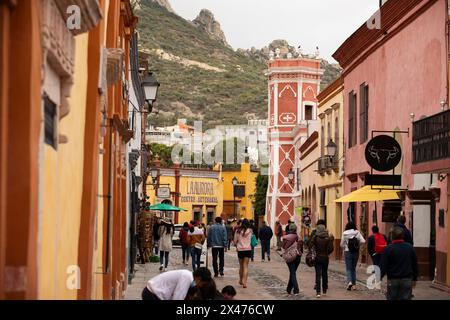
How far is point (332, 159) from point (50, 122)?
3304 cm

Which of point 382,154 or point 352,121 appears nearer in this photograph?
point 382,154

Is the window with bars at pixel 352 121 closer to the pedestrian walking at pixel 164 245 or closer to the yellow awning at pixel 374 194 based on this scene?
the yellow awning at pixel 374 194

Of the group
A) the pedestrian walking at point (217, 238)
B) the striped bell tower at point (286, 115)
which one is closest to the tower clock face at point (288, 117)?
the striped bell tower at point (286, 115)

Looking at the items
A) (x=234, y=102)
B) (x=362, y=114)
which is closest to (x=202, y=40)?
(x=234, y=102)

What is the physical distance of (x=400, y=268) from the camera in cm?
1444

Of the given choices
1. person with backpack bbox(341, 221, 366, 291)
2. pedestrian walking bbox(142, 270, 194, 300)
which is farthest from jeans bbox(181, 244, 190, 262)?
pedestrian walking bbox(142, 270, 194, 300)

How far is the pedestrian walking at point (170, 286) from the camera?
1070 centimetres

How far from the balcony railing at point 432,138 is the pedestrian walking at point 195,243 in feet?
23.5

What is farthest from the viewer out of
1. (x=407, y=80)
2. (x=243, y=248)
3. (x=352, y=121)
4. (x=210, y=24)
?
(x=210, y=24)

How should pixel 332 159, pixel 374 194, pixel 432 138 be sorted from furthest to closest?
1. pixel 332 159
2. pixel 374 194
3. pixel 432 138

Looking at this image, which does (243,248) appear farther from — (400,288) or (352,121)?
(352,121)

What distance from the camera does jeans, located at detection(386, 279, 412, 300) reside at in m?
14.4

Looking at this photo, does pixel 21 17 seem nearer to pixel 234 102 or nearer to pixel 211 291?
pixel 211 291

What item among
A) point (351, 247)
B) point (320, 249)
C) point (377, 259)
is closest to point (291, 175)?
point (377, 259)
